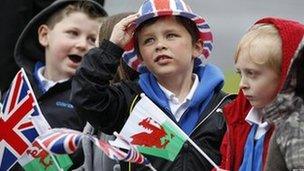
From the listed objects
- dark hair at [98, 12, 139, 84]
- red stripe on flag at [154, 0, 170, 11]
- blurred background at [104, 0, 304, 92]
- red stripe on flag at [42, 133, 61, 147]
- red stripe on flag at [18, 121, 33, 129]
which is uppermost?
red stripe on flag at [154, 0, 170, 11]

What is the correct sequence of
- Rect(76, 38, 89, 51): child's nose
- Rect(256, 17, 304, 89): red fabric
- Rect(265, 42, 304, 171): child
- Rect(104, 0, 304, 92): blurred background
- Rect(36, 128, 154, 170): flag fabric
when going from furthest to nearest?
Rect(104, 0, 304, 92): blurred background → Rect(76, 38, 89, 51): child's nose → Rect(36, 128, 154, 170): flag fabric → Rect(256, 17, 304, 89): red fabric → Rect(265, 42, 304, 171): child

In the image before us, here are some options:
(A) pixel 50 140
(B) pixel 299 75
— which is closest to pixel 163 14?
(A) pixel 50 140

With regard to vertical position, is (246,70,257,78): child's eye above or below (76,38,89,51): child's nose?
below

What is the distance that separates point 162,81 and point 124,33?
0.27 m

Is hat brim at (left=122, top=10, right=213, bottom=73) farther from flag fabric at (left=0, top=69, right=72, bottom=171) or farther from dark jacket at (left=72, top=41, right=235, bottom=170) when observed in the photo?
flag fabric at (left=0, top=69, right=72, bottom=171)

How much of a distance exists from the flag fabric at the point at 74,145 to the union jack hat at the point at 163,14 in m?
0.38

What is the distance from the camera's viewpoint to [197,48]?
15.7 ft

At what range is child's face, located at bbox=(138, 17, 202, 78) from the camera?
15.0 ft

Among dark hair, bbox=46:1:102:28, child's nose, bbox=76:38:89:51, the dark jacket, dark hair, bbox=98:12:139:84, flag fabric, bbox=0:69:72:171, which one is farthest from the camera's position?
dark hair, bbox=46:1:102:28

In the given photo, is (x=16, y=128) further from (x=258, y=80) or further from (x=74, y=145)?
(x=258, y=80)

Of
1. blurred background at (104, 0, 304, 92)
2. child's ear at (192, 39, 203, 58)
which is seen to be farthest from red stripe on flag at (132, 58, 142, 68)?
blurred background at (104, 0, 304, 92)

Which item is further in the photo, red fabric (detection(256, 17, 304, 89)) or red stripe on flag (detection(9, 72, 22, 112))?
red stripe on flag (detection(9, 72, 22, 112))

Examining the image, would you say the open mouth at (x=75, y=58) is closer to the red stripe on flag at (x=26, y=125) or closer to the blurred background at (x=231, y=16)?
the red stripe on flag at (x=26, y=125)

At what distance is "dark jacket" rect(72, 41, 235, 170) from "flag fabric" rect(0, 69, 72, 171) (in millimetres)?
366
